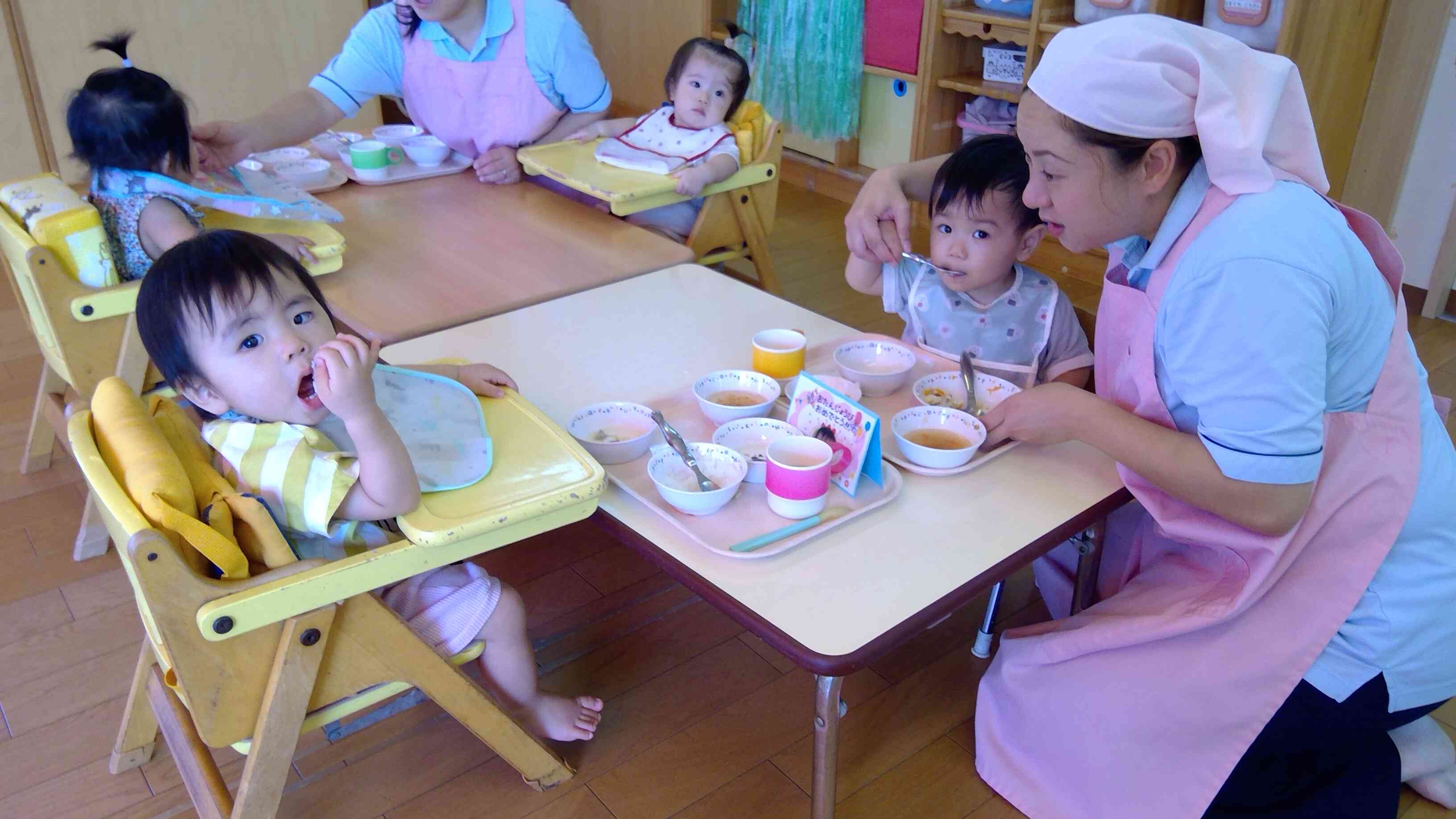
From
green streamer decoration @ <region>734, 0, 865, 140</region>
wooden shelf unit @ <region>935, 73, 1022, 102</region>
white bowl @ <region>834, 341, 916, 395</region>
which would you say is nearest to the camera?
white bowl @ <region>834, 341, 916, 395</region>

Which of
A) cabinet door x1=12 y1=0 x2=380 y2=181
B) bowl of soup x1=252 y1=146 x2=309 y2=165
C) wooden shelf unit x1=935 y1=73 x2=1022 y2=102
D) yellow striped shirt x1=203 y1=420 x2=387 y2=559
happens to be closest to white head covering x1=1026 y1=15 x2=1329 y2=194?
yellow striped shirt x1=203 y1=420 x2=387 y2=559

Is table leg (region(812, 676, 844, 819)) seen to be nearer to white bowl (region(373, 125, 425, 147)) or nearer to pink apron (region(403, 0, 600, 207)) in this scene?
pink apron (region(403, 0, 600, 207))

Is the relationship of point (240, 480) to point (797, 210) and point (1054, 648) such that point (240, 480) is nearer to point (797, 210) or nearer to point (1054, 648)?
point (1054, 648)

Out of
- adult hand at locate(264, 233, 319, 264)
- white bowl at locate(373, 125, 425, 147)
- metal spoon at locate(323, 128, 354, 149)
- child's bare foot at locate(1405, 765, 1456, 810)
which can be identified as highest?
white bowl at locate(373, 125, 425, 147)

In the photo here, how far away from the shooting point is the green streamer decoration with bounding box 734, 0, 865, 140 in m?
4.45

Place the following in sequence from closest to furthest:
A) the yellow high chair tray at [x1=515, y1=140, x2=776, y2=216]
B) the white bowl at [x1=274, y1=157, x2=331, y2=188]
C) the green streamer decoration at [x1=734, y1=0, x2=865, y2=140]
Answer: the yellow high chair tray at [x1=515, y1=140, x2=776, y2=216]
the white bowl at [x1=274, y1=157, x2=331, y2=188]
the green streamer decoration at [x1=734, y1=0, x2=865, y2=140]

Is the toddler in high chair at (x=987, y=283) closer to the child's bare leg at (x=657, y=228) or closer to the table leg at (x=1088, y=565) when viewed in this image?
the table leg at (x=1088, y=565)

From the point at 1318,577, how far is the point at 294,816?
1.57 m

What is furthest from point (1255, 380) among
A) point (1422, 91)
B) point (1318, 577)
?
point (1422, 91)

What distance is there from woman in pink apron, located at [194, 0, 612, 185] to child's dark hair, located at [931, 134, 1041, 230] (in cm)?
131

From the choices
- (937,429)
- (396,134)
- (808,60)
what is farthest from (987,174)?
(808,60)

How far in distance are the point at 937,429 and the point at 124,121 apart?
1.64 m

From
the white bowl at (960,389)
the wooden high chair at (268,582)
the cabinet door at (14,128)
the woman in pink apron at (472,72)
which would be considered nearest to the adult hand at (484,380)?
the wooden high chair at (268,582)

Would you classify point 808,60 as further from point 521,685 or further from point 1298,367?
point 1298,367
